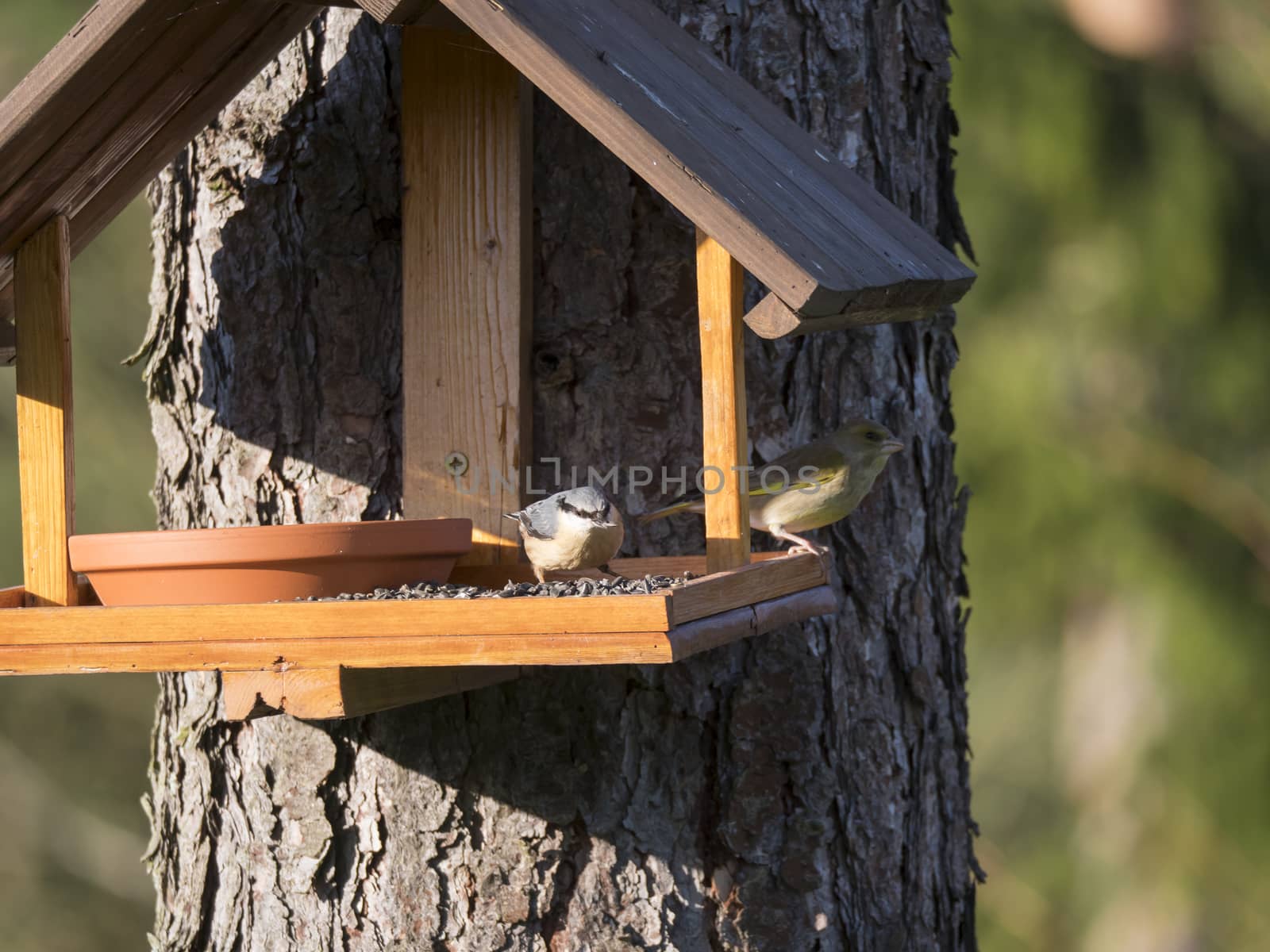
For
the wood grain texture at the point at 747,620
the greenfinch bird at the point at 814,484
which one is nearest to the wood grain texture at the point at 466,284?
the greenfinch bird at the point at 814,484

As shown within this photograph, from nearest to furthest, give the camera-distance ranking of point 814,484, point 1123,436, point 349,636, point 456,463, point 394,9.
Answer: point 349,636
point 394,9
point 814,484
point 456,463
point 1123,436

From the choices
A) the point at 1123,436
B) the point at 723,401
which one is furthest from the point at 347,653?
the point at 1123,436

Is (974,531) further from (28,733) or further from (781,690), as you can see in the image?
(28,733)

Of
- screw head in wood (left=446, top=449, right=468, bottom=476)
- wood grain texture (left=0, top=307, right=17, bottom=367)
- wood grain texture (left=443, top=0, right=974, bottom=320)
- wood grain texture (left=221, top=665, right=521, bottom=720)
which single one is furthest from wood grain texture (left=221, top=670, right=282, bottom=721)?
wood grain texture (left=0, top=307, right=17, bottom=367)

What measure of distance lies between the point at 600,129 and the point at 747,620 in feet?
3.13

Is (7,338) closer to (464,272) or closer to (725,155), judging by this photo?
(464,272)

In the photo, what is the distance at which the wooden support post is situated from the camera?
2.76m

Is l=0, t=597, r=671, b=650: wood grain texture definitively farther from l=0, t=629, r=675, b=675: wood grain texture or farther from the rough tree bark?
the rough tree bark

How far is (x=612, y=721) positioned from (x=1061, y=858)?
3653 millimetres

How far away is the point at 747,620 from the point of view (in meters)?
2.70

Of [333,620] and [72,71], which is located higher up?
[72,71]

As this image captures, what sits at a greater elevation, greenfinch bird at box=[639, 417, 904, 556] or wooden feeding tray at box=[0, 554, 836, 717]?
greenfinch bird at box=[639, 417, 904, 556]

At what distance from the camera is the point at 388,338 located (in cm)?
352

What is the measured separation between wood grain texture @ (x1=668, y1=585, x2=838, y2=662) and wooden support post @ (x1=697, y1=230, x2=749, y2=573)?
128 mm
